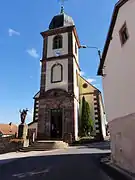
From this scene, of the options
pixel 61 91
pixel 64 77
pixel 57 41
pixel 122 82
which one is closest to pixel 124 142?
pixel 122 82

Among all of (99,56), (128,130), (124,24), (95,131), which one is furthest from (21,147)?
(124,24)

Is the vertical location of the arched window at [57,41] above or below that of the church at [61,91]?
above

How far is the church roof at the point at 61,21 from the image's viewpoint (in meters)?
26.6

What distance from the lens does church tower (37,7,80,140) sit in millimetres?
20934

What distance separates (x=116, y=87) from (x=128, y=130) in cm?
213

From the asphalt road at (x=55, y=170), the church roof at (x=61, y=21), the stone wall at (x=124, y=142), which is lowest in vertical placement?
the asphalt road at (x=55, y=170)

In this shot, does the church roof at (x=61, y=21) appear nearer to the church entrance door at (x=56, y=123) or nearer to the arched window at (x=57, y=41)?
the arched window at (x=57, y=41)

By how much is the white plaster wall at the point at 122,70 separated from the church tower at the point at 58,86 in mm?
12251

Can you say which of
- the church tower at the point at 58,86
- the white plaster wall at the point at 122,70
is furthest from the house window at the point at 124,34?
the church tower at the point at 58,86

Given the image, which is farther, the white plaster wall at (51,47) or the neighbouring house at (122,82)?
the white plaster wall at (51,47)

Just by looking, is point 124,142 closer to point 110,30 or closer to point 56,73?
point 110,30

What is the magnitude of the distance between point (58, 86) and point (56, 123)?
447 centimetres

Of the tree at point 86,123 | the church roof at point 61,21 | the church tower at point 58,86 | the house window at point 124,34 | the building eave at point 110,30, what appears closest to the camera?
the house window at point 124,34

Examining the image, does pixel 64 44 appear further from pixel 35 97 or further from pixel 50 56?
pixel 35 97
